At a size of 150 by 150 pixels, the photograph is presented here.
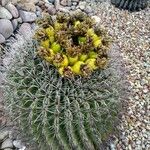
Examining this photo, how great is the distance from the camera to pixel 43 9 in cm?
434

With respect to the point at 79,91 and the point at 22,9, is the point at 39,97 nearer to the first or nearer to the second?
the point at 79,91

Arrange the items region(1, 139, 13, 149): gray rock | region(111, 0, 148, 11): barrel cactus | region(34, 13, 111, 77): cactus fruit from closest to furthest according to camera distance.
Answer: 1. region(34, 13, 111, 77): cactus fruit
2. region(1, 139, 13, 149): gray rock
3. region(111, 0, 148, 11): barrel cactus

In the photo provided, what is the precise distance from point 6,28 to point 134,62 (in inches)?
48.4

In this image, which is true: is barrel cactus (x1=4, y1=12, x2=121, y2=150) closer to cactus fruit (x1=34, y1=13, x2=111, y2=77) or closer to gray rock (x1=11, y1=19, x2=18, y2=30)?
cactus fruit (x1=34, y1=13, x2=111, y2=77)

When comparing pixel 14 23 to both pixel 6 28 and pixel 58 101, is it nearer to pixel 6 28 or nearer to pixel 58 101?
pixel 6 28

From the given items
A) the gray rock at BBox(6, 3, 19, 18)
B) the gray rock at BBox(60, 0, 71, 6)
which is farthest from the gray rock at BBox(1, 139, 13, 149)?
the gray rock at BBox(60, 0, 71, 6)

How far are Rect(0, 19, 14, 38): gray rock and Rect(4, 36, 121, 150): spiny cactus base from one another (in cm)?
112

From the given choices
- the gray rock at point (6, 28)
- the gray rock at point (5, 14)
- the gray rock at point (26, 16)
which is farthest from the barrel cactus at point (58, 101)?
the gray rock at point (26, 16)

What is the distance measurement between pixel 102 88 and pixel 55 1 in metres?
2.06

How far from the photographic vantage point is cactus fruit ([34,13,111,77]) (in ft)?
8.04

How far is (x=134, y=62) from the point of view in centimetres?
379

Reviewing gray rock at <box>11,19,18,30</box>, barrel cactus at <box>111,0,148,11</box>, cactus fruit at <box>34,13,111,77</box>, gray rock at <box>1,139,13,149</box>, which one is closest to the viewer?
cactus fruit at <box>34,13,111,77</box>

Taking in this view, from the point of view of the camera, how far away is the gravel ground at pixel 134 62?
128 inches

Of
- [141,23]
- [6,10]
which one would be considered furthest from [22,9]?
[141,23]
